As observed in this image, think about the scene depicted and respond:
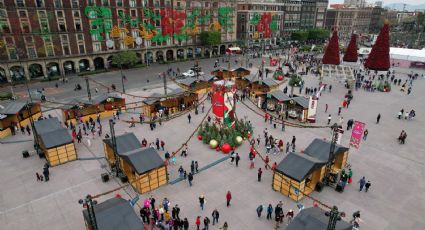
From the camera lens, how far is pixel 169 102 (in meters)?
39.1

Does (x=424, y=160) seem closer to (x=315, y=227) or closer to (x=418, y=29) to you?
(x=315, y=227)

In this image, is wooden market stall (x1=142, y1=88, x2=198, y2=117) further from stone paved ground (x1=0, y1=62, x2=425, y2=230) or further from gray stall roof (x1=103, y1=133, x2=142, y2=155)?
gray stall roof (x1=103, y1=133, x2=142, y2=155)

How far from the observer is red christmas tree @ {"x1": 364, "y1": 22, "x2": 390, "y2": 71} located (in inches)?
1984

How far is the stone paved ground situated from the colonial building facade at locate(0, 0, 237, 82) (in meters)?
30.3

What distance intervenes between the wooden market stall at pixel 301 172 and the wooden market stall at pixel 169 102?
1891 centimetres

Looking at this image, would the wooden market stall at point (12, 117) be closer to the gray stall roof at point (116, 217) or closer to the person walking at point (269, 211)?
the gray stall roof at point (116, 217)

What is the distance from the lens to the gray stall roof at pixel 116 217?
52.8 feet

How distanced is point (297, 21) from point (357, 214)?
108911 mm

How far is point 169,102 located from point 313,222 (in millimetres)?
26829

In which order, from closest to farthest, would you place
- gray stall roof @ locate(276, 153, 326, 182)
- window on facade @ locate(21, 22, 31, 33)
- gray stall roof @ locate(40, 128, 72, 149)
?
1. gray stall roof @ locate(276, 153, 326, 182)
2. gray stall roof @ locate(40, 128, 72, 149)
3. window on facade @ locate(21, 22, 31, 33)

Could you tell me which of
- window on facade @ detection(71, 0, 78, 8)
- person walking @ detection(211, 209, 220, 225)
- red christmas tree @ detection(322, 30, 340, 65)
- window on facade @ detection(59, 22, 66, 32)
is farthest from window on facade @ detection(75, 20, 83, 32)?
person walking @ detection(211, 209, 220, 225)

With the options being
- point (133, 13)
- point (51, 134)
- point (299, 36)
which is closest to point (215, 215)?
point (51, 134)

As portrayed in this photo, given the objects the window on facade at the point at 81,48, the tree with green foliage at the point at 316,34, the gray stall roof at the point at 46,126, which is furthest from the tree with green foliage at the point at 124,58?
the tree with green foliage at the point at 316,34

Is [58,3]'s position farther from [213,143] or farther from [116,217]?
[116,217]
